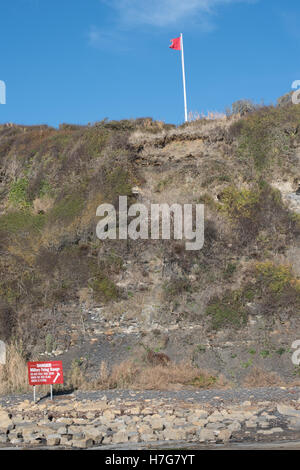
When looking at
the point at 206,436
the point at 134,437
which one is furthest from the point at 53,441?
the point at 206,436

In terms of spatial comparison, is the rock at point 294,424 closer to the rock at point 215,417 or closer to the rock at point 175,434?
the rock at point 215,417

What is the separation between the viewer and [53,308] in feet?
58.1

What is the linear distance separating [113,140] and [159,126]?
308 cm

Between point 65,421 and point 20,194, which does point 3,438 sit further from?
point 20,194

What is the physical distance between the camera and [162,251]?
18906mm

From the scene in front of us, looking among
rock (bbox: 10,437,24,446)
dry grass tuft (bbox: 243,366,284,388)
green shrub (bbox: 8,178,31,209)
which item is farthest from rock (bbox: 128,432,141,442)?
green shrub (bbox: 8,178,31,209)

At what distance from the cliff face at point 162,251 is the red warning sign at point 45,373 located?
2.56 meters

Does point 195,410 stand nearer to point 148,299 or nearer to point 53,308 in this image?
point 148,299

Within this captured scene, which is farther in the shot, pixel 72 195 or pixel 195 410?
pixel 72 195

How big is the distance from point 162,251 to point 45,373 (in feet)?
24.3

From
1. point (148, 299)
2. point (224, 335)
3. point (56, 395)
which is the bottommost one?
point (56, 395)

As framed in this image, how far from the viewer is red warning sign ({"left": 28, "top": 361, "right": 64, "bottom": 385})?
12906mm
